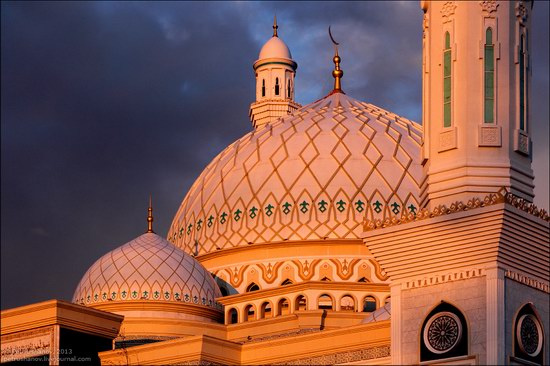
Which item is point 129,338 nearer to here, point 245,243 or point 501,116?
point 245,243

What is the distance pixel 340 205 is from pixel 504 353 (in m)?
9.19

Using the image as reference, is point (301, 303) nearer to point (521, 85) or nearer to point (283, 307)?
A: point (283, 307)

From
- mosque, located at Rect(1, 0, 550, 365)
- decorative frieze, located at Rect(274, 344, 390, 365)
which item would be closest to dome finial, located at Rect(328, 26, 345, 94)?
mosque, located at Rect(1, 0, 550, 365)

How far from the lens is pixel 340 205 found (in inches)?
1019

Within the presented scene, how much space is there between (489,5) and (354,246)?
789 cm

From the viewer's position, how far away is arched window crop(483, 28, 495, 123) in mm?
17891

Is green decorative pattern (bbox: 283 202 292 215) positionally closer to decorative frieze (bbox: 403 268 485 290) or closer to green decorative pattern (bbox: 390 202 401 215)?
green decorative pattern (bbox: 390 202 401 215)

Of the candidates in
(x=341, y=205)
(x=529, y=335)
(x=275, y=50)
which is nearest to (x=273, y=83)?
(x=275, y=50)

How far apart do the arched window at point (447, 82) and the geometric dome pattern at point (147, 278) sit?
7767 mm

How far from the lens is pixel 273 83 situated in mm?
32469

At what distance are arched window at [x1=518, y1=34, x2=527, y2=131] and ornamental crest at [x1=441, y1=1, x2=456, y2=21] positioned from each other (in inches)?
32.7

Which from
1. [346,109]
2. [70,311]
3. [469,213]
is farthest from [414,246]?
[346,109]

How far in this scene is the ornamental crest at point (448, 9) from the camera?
18375mm

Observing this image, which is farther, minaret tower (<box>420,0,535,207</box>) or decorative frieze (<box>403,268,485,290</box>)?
minaret tower (<box>420,0,535,207</box>)
